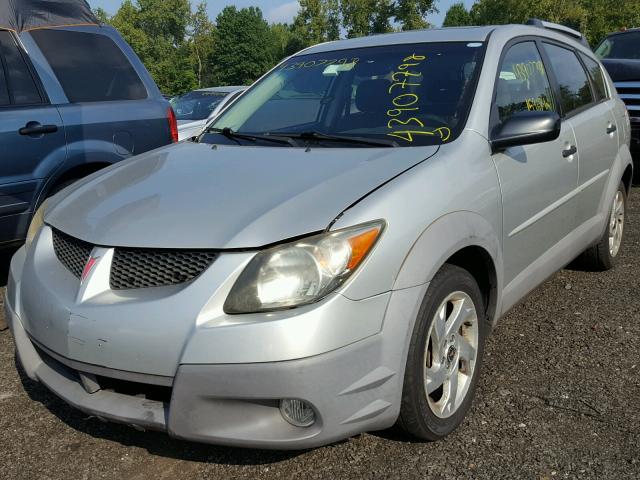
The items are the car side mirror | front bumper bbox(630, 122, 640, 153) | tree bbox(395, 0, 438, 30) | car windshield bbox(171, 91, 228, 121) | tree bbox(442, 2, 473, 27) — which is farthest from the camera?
tree bbox(442, 2, 473, 27)

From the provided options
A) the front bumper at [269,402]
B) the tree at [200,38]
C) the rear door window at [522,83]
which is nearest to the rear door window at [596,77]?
the rear door window at [522,83]

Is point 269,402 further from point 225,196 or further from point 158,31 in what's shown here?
point 158,31

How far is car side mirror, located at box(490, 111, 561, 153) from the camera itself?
9.34 ft

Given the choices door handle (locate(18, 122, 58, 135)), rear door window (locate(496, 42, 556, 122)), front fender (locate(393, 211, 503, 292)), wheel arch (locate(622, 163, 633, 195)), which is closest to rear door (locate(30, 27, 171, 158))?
door handle (locate(18, 122, 58, 135))

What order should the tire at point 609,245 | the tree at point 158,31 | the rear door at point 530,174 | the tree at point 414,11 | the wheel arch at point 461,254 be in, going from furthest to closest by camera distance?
the tree at point 158,31
the tree at point 414,11
the tire at point 609,245
the rear door at point 530,174
the wheel arch at point 461,254

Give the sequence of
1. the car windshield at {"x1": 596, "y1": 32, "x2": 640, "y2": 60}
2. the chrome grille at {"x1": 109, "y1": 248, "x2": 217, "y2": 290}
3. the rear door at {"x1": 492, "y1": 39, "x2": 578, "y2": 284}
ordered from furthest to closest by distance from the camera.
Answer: the car windshield at {"x1": 596, "y1": 32, "x2": 640, "y2": 60} < the rear door at {"x1": 492, "y1": 39, "x2": 578, "y2": 284} < the chrome grille at {"x1": 109, "y1": 248, "x2": 217, "y2": 290}

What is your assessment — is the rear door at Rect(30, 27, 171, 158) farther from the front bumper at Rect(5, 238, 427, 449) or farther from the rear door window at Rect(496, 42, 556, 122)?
the rear door window at Rect(496, 42, 556, 122)

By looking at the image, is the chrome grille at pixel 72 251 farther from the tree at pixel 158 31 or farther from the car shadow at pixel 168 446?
the tree at pixel 158 31

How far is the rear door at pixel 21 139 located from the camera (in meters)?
4.29

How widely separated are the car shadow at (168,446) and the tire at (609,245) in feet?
9.44

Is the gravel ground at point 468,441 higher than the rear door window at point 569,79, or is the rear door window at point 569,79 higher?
the rear door window at point 569,79

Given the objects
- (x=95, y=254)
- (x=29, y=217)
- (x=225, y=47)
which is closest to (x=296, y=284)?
(x=95, y=254)

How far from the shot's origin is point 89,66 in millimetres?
5000

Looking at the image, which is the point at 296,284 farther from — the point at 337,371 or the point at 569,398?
the point at 569,398
